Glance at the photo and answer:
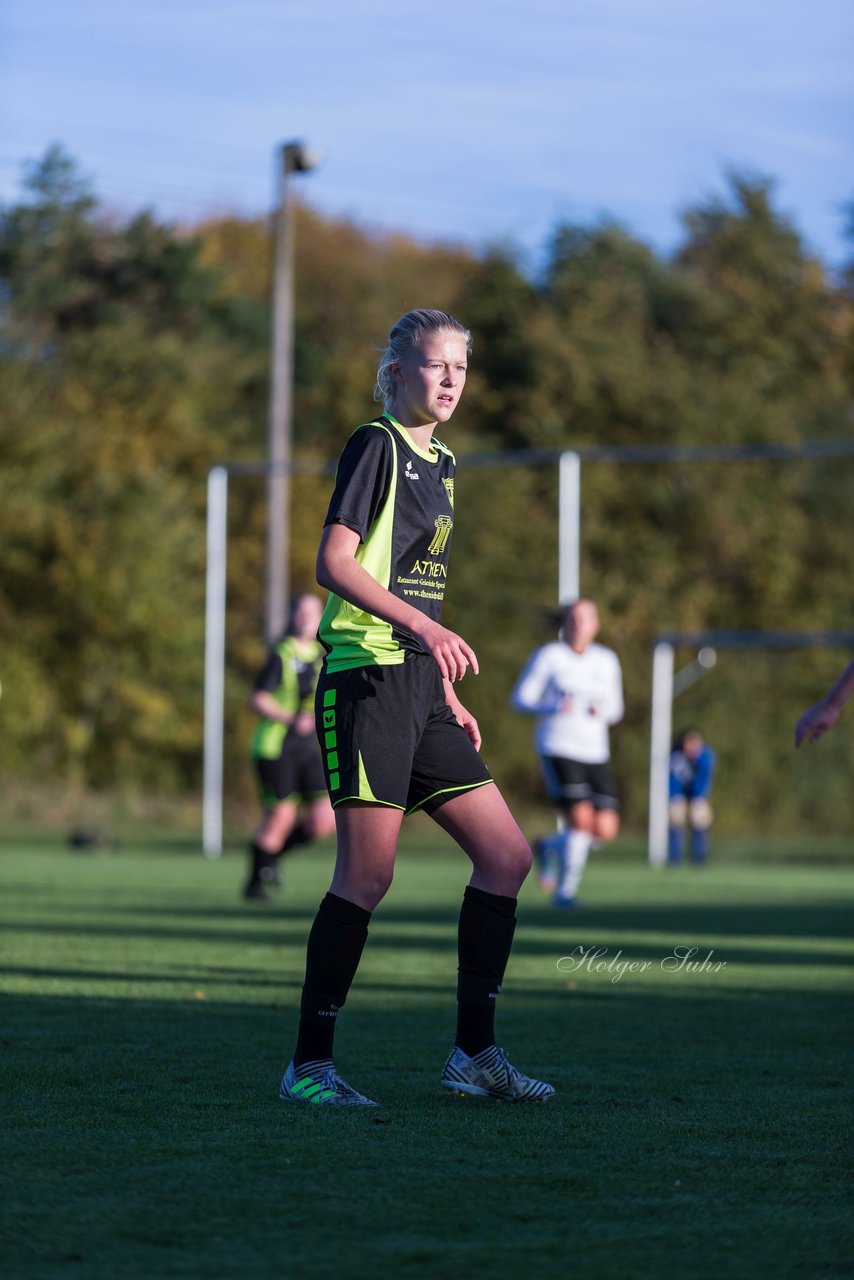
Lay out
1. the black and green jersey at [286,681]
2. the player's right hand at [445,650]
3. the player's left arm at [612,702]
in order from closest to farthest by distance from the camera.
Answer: the player's right hand at [445,650], the black and green jersey at [286,681], the player's left arm at [612,702]

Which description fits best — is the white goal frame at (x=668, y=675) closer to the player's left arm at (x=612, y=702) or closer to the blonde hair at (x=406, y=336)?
the player's left arm at (x=612, y=702)

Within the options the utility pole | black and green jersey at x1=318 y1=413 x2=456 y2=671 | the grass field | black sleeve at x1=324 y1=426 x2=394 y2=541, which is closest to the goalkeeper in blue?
the utility pole

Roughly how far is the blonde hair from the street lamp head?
23397 millimetres

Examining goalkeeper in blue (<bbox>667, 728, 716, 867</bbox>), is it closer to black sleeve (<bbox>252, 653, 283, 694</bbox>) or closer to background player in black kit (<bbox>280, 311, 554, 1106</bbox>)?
black sleeve (<bbox>252, 653, 283, 694</bbox>)

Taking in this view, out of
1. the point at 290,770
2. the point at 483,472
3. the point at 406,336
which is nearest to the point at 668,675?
the point at 483,472

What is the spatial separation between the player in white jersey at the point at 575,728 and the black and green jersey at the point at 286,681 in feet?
4.52

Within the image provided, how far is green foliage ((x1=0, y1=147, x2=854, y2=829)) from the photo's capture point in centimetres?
2794

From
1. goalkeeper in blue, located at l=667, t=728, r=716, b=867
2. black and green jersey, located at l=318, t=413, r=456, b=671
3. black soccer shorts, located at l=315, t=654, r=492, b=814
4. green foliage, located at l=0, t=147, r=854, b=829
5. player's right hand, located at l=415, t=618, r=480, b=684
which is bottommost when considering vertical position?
goalkeeper in blue, located at l=667, t=728, r=716, b=867

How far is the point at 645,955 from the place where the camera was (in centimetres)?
914

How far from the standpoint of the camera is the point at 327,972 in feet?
15.0

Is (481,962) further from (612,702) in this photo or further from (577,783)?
(612,702)

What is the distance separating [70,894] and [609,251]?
3005cm

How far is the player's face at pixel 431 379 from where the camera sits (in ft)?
15.2

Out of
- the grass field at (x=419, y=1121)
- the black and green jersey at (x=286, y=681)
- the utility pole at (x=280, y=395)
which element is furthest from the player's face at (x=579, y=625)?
the utility pole at (x=280, y=395)
